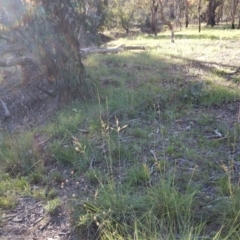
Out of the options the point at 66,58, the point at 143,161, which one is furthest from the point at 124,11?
the point at 143,161

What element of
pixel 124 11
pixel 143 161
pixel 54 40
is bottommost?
pixel 143 161

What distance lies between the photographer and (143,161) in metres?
3.35

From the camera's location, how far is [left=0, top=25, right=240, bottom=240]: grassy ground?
2.40m

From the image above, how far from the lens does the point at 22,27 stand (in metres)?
5.47

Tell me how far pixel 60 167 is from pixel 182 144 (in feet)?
4.56

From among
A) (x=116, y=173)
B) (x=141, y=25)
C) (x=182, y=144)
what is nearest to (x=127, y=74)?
(x=182, y=144)

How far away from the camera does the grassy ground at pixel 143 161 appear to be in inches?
94.3

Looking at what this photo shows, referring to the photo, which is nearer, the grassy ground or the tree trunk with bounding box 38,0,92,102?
the grassy ground

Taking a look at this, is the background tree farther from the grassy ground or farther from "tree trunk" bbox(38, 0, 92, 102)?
the grassy ground

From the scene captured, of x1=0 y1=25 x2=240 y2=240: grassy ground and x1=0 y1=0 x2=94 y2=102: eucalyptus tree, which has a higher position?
x1=0 y1=0 x2=94 y2=102: eucalyptus tree

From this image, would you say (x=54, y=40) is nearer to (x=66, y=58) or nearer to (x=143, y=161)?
(x=66, y=58)

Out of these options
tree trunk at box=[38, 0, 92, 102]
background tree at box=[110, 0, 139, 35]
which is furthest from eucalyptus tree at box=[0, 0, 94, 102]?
background tree at box=[110, 0, 139, 35]

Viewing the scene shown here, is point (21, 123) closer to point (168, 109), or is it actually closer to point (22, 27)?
point (22, 27)

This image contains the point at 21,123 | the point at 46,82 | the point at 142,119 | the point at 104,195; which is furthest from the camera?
the point at 46,82
